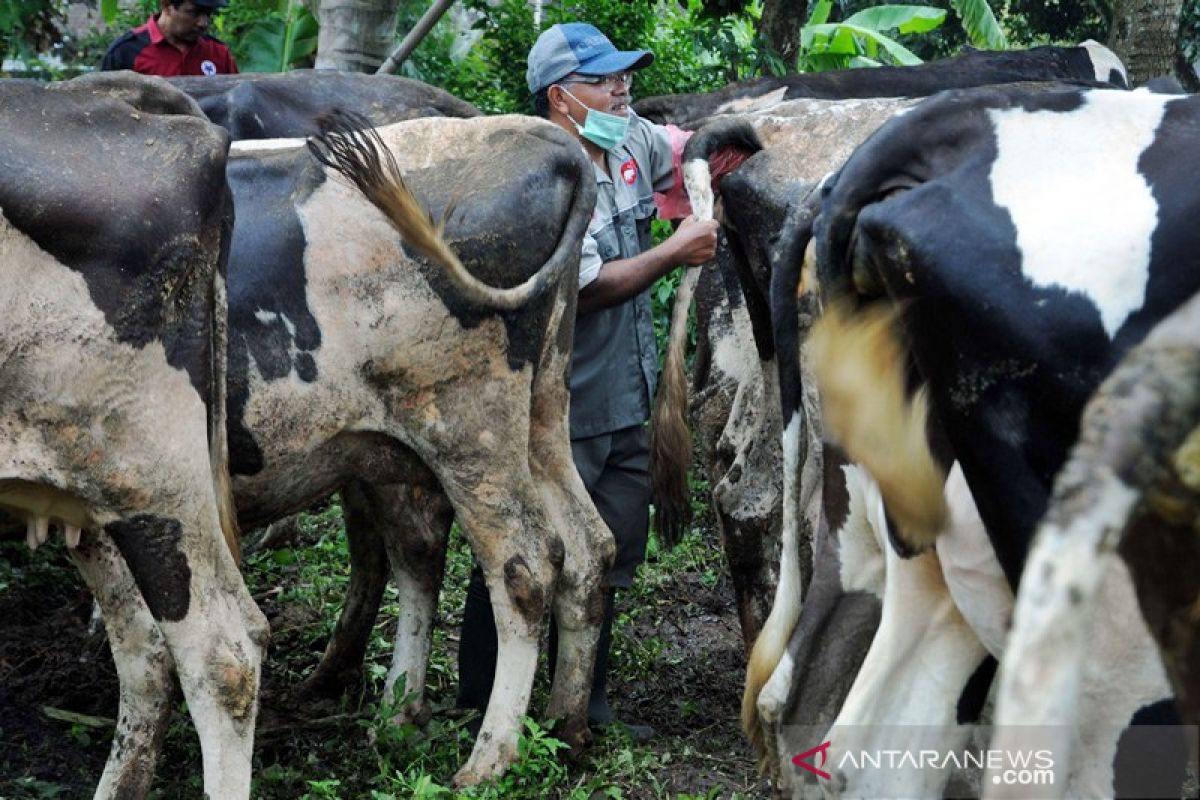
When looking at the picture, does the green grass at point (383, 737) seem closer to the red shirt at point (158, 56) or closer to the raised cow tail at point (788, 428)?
the raised cow tail at point (788, 428)

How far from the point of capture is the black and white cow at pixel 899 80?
6.59 metres

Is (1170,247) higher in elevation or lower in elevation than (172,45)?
higher

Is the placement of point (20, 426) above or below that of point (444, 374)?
above

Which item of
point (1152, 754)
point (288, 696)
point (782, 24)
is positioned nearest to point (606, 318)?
point (288, 696)

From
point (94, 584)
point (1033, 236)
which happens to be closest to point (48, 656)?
point (94, 584)

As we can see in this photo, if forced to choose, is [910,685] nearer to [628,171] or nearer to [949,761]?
[949,761]

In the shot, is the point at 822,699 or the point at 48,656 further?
the point at 48,656

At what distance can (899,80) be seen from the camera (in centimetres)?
728

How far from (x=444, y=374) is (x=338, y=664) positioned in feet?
4.76

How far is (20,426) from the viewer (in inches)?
162

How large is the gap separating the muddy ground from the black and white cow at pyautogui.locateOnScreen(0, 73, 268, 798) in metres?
0.56

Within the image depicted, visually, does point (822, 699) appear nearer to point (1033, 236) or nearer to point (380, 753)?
point (1033, 236)

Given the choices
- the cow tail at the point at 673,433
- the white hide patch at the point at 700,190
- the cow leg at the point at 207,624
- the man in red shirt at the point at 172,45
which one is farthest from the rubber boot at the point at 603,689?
the man in red shirt at the point at 172,45

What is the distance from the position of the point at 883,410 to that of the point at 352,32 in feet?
20.1
